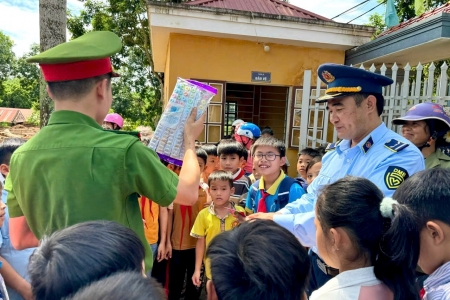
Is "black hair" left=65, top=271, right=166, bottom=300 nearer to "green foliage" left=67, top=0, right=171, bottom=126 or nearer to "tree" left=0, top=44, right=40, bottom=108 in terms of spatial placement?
"green foliage" left=67, top=0, right=171, bottom=126

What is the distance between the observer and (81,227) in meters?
0.92

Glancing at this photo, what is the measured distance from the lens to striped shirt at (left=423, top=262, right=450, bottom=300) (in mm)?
1120

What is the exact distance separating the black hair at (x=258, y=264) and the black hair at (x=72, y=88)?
0.71 metres

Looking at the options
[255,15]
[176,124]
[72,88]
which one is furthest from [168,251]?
[255,15]

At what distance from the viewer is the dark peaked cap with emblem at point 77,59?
3.63 feet

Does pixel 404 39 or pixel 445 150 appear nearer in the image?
pixel 445 150

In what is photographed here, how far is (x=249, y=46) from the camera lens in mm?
5758

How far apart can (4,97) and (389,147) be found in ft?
140

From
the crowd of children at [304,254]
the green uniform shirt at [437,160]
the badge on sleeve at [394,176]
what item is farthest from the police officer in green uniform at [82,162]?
the green uniform shirt at [437,160]

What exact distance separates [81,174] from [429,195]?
1.24 metres

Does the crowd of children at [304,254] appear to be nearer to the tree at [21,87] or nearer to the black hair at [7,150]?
the black hair at [7,150]

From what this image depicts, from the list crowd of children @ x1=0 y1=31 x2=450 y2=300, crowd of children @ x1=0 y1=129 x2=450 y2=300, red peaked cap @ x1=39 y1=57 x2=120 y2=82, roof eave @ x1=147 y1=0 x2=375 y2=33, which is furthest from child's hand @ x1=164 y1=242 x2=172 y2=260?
roof eave @ x1=147 y1=0 x2=375 y2=33

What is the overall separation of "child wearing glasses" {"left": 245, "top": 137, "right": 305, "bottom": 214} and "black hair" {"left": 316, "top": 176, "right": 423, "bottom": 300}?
1127mm

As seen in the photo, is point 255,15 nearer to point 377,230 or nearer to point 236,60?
point 236,60
